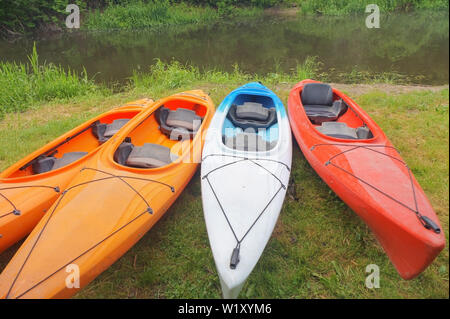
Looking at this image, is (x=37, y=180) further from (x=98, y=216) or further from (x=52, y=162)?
(x=98, y=216)

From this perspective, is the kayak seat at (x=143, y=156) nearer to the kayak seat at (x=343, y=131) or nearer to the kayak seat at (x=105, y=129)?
the kayak seat at (x=105, y=129)

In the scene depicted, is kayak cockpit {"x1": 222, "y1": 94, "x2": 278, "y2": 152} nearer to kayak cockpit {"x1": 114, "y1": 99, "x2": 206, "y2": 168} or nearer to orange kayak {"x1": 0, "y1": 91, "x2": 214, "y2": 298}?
kayak cockpit {"x1": 114, "y1": 99, "x2": 206, "y2": 168}

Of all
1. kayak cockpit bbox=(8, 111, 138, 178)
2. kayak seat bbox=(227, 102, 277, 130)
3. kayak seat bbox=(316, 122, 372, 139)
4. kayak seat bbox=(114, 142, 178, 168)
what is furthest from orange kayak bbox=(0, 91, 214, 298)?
kayak seat bbox=(316, 122, 372, 139)

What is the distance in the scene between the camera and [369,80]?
612 centimetres

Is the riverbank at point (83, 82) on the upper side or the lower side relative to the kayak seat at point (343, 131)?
upper

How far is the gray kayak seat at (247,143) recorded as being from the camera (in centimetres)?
Answer: 286

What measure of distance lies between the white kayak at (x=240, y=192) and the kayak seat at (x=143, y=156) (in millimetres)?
418

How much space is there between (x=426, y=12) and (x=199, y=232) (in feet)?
54.0

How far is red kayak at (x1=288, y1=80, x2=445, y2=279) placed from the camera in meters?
1.86

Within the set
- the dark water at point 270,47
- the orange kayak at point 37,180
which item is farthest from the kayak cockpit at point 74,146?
the dark water at point 270,47

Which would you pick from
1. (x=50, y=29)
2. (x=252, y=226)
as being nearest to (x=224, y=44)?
(x=50, y=29)

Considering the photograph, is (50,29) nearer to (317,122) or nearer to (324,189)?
(317,122)

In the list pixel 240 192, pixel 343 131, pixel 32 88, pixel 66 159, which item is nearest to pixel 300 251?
pixel 240 192

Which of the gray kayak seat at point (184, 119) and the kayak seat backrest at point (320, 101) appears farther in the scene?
the kayak seat backrest at point (320, 101)
